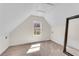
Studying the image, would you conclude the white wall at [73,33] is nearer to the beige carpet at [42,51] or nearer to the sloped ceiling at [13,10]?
the beige carpet at [42,51]

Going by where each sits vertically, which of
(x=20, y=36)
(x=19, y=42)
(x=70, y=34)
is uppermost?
(x=70, y=34)

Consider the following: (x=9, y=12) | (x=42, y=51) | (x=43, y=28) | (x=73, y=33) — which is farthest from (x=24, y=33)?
(x=73, y=33)

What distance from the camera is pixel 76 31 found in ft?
3.71

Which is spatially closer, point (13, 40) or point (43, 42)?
point (43, 42)

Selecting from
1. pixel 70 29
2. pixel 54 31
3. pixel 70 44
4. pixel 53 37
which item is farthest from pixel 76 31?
pixel 53 37

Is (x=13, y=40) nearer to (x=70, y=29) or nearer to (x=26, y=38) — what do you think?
(x=26, y=38)

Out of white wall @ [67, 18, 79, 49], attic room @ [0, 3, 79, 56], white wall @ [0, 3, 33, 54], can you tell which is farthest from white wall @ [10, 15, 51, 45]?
A: white wall @ [67, 18, 79, 49]

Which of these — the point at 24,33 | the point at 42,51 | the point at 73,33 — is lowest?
the point at 42,51

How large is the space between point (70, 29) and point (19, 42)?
2772mm

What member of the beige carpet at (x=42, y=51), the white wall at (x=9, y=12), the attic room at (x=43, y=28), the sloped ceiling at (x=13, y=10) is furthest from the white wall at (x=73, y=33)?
the white wall at (x=9, y=12)

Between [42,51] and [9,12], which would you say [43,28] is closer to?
[42,51]

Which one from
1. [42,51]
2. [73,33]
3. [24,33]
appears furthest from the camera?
[24,33]

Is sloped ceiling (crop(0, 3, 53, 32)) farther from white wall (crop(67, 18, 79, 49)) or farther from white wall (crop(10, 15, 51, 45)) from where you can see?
white wall (crop(10, 15, 51, 45))

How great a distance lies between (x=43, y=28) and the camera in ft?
9.21
